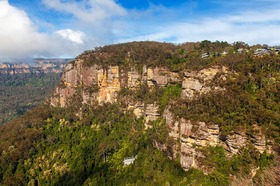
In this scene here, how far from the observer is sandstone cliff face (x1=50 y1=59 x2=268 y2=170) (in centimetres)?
3462

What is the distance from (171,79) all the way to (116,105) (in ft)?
48.1

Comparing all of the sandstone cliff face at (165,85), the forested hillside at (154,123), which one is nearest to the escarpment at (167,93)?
the sandstone cliff face at (165,85)

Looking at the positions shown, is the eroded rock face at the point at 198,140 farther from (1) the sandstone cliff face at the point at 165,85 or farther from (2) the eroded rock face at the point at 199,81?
(2) the eroded rock face at the point at 199,81

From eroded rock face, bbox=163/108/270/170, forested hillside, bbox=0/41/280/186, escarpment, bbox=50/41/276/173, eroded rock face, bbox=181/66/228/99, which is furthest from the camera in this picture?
eroded rock face, bbox=181/66/228/99

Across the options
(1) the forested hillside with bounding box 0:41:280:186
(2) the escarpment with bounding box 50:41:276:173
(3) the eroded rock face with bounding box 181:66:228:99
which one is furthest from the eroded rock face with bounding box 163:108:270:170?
(3) the eroded rock face with bounding box 181:66:228:99

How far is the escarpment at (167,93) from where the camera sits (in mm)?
34375

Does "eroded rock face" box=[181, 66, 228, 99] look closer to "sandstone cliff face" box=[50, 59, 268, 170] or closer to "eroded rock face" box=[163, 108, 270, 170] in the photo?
"sandstone cliff face" box=[50, 59, 268, 170]

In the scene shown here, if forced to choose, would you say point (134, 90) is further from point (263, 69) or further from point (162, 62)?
point (263, 69)

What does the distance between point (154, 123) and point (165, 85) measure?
810cm

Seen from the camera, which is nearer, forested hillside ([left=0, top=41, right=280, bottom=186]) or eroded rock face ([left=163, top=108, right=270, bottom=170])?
eroded rock face ([left=163, top=108, right=270, bottom=170])

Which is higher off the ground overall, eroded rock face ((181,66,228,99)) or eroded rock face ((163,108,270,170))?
eroded rock face ((181,66,228,99))

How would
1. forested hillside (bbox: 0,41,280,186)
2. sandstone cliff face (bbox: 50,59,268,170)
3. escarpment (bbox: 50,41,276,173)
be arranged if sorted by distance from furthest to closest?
sandstone cliff face (bbox: 50,59,268,170)
escarpment (bbox: 50,41,276,173)
forested hillside (bbox: 0,41,280,186)

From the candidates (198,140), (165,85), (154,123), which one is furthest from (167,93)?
(198,140)

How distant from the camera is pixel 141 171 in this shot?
4059 centimetres
